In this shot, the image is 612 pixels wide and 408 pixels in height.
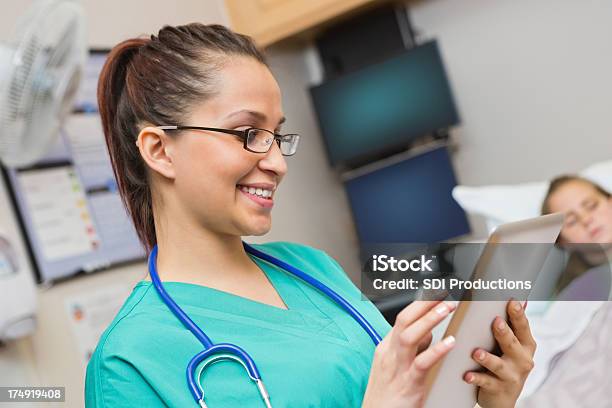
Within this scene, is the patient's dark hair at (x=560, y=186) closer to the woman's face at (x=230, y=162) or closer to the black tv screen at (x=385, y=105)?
the black tv screen at (x=385, y=105)

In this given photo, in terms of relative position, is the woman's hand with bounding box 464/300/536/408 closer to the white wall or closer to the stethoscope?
the stethoscope

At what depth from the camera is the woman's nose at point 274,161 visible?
2.62 ft

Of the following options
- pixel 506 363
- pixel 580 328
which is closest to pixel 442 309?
pixel 506 363

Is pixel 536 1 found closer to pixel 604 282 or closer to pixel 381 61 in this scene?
pixel 381 61

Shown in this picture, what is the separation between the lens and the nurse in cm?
69

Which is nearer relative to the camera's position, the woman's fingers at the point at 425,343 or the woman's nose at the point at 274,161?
the woman's fingers at the point at 425,343

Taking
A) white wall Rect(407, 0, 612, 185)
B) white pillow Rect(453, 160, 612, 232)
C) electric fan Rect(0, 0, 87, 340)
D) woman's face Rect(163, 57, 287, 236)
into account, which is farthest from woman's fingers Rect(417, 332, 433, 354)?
white wall Rect(407, 0, 612, 185)

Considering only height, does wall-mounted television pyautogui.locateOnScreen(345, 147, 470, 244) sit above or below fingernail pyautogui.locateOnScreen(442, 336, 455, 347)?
below

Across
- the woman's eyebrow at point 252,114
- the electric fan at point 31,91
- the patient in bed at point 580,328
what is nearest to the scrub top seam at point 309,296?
the woman's eyebrow at point 252,114

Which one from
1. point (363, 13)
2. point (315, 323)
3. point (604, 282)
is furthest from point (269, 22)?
point (315, 323)

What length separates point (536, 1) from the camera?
7.34ft

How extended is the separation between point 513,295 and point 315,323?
0.88ft

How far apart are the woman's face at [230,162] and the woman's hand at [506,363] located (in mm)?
289

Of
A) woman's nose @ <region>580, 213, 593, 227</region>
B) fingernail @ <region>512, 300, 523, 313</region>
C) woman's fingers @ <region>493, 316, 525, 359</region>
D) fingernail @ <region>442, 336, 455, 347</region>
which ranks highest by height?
fingernail @ <region>442, 336, 455, 347</region>
